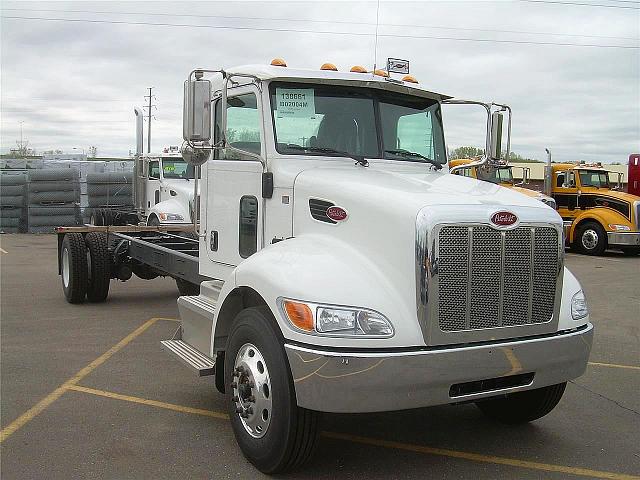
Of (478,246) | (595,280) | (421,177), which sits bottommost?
(595,280)

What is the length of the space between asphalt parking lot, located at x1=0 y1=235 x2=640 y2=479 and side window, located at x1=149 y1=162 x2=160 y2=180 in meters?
9.09

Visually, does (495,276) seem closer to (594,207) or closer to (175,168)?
(175,168)

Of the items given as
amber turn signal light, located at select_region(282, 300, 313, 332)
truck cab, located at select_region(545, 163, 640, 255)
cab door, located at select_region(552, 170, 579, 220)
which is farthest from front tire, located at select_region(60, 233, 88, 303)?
cab door, located at select_region(552, 170, 579, 220)

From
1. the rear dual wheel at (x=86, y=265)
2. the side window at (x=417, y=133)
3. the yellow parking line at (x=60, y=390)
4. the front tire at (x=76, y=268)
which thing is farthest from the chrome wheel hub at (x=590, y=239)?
the side window at (x=417, y=133)

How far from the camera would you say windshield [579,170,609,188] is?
20484mm

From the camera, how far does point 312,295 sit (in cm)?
393

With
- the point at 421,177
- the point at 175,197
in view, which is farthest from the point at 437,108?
the point at 175,197

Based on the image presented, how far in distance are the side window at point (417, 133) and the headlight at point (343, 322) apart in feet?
6.75

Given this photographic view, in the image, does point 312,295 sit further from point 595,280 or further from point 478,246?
point 595,280

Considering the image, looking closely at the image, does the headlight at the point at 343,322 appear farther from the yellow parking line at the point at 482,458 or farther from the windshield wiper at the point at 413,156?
the windshield wiper at the point at 413,156

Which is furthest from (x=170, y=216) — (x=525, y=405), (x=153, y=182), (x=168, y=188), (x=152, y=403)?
(x=525, y=405)

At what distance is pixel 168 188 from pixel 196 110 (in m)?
11.7

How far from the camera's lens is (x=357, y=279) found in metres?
4.06

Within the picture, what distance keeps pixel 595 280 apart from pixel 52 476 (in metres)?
12.3
